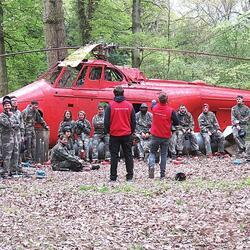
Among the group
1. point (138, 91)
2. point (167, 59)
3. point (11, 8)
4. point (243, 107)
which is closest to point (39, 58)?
point (11, 8)

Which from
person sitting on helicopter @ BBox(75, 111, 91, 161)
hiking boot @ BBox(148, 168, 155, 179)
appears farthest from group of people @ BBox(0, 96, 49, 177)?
hiking boot @ BBox(148, 168, 155, 179)

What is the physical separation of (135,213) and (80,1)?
62.7ft

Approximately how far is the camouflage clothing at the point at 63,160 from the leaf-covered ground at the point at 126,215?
190cm

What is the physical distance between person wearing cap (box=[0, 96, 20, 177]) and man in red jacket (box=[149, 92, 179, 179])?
3.04 meters

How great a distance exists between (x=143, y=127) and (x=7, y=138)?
14.6ft

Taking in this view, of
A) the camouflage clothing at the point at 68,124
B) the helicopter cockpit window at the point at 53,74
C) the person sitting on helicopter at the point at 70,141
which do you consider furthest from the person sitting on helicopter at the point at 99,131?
the helicopter cockpit window at the point at 53,74

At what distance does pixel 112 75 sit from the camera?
14898mm

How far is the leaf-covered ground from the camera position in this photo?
5.49m

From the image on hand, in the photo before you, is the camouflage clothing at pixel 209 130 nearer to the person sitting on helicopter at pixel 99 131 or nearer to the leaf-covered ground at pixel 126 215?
the person sitting on helicopter at pixel 99 131

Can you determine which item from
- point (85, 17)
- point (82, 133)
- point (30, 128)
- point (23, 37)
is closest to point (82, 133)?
point (82, 133)

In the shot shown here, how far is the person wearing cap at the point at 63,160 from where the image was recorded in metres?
11.6

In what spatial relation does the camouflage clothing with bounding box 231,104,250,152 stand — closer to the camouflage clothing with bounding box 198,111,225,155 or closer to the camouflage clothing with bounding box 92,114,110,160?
the camouflage clothing with bounding box 198,111,225,155

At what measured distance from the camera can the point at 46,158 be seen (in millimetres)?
13531

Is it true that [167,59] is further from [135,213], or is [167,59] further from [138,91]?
[135,213]
